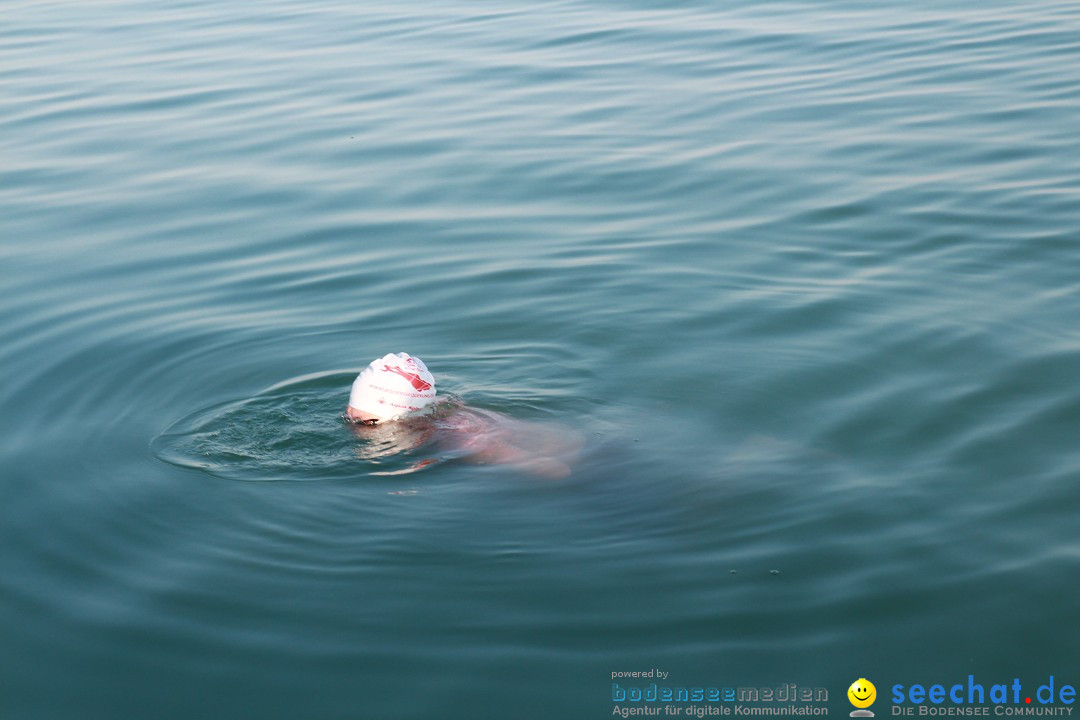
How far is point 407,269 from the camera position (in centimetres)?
1062

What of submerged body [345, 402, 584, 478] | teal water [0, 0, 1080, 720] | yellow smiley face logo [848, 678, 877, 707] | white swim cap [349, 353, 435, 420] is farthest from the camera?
white swim cap [349, 353, 435, 420]

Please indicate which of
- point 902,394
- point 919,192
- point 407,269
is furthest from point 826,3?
point 902,394

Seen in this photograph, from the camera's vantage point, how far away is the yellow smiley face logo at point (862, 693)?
5.01 m

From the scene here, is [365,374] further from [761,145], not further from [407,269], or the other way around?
[761,145]

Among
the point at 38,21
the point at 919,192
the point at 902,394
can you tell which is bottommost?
the point at 902,394

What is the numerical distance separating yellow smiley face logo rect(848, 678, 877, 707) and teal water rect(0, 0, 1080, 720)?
0.12 feet

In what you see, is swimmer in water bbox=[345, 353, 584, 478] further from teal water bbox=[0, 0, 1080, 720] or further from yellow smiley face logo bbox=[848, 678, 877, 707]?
yellow smiley face logo bbox=[848, 678, 877, 707]

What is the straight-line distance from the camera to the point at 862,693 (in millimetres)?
5043

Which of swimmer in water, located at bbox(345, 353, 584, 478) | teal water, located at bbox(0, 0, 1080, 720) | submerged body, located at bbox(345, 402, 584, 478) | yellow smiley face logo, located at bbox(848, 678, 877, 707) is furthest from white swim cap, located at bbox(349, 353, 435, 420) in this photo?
yellow smiley face logo, located at bbox(848, 678, 877, 707)

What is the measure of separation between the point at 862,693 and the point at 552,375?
3.98 meters

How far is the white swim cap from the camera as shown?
24.6ft

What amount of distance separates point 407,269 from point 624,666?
19.4 feet

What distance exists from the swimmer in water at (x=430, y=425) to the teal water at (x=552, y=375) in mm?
189

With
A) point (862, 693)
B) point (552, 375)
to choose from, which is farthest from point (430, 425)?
point (862, 693)
